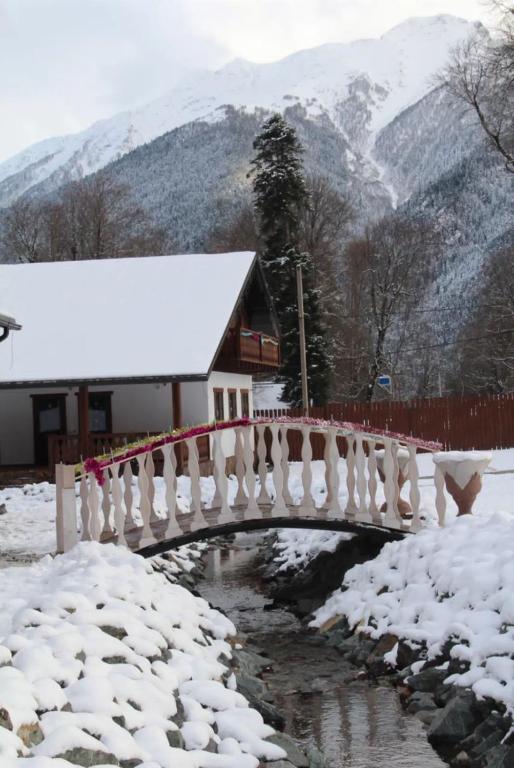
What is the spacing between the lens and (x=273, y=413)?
1167 inches

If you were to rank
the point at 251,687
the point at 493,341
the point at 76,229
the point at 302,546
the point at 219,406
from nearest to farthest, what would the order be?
the point at 251,687
the point at 302,546
the point at 219,406
the point at 76,229
the point at 493,341

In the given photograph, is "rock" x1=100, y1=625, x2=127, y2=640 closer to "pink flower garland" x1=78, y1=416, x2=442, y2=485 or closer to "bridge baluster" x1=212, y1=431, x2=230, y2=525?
"pink flower garland" x1=78, y1=416, x2=442, y2=485

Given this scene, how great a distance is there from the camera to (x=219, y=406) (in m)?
23.0

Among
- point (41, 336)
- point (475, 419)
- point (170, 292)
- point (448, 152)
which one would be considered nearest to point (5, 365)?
point (41, 336)

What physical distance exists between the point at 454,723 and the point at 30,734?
12.0 ft

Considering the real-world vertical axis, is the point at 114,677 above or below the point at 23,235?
below

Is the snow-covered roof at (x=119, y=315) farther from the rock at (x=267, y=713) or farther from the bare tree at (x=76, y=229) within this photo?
the bare tree at (x=76, y=229)

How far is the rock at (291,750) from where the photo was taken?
6.02 m

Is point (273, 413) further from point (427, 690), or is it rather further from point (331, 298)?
point (427, 690)

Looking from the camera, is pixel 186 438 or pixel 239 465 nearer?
pixel 186 438

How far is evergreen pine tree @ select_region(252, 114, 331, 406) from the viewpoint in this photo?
3431cm

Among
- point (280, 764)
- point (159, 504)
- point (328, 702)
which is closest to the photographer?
point (280, 764)

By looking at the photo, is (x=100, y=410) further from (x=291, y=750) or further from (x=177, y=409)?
(x=291, y=750)

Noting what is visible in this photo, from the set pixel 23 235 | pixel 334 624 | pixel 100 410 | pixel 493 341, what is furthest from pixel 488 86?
pixel 23 235
